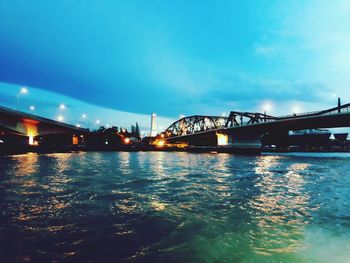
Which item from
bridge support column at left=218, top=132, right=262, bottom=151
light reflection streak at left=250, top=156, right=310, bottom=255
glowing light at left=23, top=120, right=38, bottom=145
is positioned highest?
glowing light at left=23, top=120, right=38, bottom=145

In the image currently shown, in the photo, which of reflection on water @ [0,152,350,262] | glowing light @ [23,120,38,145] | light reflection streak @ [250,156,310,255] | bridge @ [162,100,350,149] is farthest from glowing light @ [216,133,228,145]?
reflection on water @ [0,152,350,262]

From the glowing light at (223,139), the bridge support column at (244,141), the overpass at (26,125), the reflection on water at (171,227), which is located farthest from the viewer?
the glowing light at (223,139)

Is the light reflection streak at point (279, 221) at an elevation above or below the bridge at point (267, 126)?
below

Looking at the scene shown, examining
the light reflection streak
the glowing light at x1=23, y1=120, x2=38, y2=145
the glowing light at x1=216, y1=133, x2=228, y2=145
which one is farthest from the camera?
the glowing light at x1=216, y1=133, x2=228, y2=145

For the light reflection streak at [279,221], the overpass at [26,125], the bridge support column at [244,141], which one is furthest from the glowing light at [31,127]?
the light reflection streak at [279,221]

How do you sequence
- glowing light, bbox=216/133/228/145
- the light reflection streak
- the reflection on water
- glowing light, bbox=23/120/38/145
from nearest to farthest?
the reflection on water, the light reflection streak, glowing light, bbox=23/120/38/145, glowing light, bbox=216/133/228/145

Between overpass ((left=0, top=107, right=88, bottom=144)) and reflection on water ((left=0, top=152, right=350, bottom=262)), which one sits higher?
overpass ((left=0, top=107, right=88, bottom=144))

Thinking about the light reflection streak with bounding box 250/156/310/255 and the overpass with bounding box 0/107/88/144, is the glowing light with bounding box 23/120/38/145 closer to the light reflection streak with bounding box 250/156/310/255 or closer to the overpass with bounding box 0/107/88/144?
the overpass with bounding box 0/107/88/144

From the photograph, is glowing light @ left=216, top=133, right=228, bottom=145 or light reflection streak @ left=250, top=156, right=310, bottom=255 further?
glowing light @ left=216, top=133, right=228, bottom=145

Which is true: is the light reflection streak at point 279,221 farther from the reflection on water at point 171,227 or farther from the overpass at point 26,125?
the overpass at point 26,125

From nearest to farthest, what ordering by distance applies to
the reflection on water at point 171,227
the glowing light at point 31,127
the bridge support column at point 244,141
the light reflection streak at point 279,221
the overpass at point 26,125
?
the reflection on water at point 171,227 < the light reflection streak at point 279,221 < the overpass at point 26,125 < the glowing light at point 31,127 < the bridge support column at point 244,141

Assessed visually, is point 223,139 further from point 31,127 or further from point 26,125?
point 26,125

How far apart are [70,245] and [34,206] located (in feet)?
17.4

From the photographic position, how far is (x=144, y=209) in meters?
10.7
